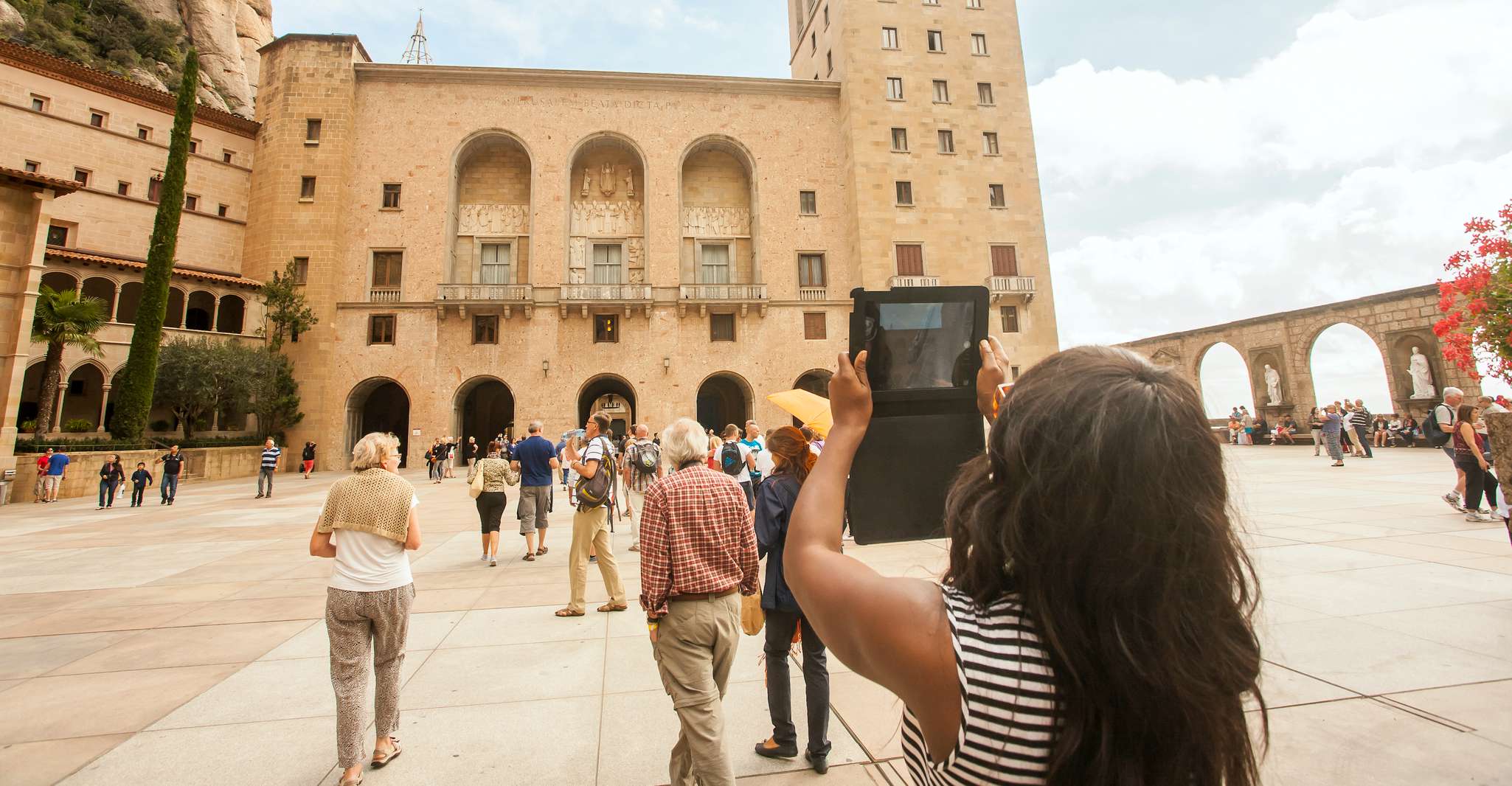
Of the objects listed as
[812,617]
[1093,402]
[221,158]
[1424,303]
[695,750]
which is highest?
[221,158]

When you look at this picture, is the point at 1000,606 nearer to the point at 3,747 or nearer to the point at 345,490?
the point at 345,490

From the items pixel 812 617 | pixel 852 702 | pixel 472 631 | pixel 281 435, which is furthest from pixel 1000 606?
pixel 281 435

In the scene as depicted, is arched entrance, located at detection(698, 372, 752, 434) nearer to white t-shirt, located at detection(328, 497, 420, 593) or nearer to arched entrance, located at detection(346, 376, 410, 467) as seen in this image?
arched entrance, located at detection(346, 376, 410, 467)

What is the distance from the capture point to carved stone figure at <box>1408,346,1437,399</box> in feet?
66.7

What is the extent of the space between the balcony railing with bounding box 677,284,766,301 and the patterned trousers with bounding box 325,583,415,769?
23378 mm

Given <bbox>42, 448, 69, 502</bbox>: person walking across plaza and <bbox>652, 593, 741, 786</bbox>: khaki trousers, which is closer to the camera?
Result: <bbox>652, 593, 741, 786</bbox>: khaki trousers

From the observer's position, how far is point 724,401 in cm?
3177

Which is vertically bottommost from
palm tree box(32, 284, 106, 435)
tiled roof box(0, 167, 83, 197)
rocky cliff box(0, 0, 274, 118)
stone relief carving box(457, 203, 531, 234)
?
palm tree box(32, 284, 106, 435)

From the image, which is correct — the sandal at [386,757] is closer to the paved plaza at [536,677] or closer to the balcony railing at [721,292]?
the paved plaza at [536,677]

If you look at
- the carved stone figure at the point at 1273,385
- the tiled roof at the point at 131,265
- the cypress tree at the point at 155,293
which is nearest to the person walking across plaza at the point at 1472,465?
the carved stone figure at the point at 1273,385

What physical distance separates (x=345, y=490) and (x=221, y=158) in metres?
35.7

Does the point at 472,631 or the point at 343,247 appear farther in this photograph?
the point at 343,247

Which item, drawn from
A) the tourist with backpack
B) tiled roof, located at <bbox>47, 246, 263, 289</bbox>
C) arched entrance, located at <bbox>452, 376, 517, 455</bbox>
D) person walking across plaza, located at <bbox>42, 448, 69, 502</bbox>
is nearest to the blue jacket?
the tourist with backpack

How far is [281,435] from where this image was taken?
949 inches
